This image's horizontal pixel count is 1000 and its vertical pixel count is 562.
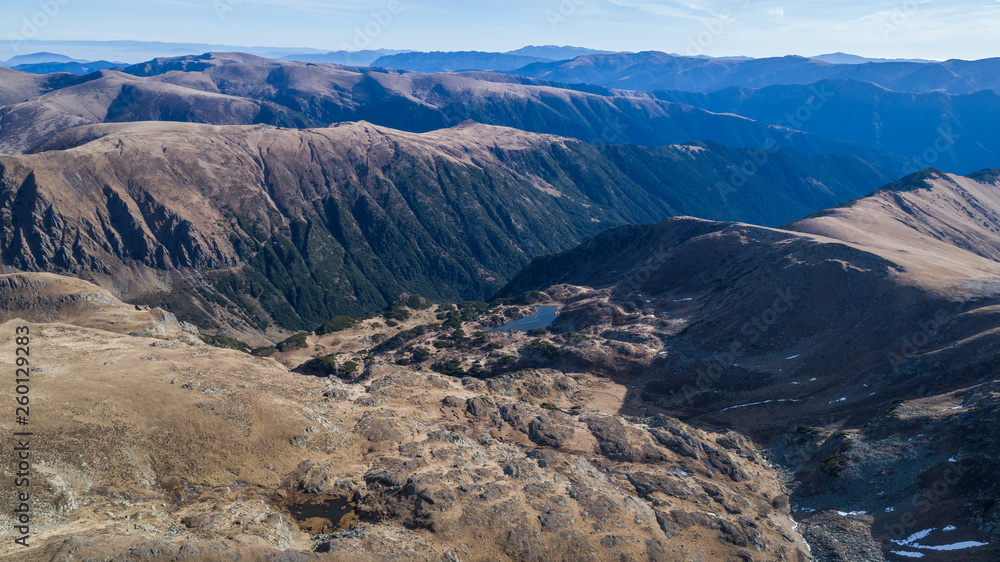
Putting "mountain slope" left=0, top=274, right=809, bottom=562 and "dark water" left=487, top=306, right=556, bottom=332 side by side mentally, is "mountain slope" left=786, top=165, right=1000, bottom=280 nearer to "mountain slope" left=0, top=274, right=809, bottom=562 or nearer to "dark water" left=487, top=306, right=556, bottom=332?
"mountain slope" left=0, top=274, right=809, bottom=562

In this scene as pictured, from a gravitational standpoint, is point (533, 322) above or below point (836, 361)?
below

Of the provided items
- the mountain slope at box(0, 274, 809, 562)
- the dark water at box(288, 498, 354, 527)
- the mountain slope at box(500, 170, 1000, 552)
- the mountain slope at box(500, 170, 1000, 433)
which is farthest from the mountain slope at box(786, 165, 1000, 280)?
the dark water at box(288, 498, 354, 527)

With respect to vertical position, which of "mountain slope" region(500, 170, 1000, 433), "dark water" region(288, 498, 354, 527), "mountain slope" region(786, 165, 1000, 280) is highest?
"mountain slope" region(786, 165, 1000, 280)

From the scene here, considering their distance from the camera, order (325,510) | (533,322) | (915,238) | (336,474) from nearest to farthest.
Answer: (325,510) → (336,474) → (533,322) → (915,238)

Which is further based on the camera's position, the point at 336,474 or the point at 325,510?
the point at 336,474

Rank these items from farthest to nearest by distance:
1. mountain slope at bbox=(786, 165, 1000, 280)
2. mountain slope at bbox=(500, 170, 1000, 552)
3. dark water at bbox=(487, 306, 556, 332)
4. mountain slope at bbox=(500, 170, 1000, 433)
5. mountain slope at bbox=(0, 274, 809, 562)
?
dark water at bbox=(487, 306, 556, 332)
mountain slope at bbox=(786, 165, 1000, 280)
mountain slope at bbox=(500, 170, 1000, 433)
mountain slope at bbox=(500, 170, 1000, 552)
mountain slope at bbox=(0, 274, 809, 562)

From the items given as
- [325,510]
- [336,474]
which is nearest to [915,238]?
[336,474]

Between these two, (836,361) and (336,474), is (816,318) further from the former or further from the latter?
(336,474)

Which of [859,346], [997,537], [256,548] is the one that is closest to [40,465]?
[256,548]

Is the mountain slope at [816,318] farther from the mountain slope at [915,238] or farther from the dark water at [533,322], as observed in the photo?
the dark water at [533,322]
